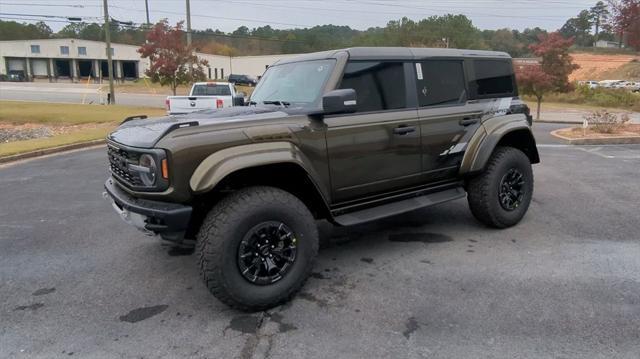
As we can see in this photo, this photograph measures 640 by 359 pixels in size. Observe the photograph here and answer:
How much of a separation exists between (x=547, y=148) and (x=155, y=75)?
20554 mm

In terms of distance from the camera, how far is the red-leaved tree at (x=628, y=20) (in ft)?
47.7

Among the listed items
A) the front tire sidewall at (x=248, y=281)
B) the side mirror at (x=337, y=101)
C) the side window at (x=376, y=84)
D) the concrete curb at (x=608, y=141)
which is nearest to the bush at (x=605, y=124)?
the concrete curb at (x=608, y=141)

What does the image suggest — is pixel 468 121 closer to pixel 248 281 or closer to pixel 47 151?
pixel 248 281

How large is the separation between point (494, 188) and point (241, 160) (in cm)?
292

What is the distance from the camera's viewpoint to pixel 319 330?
3.40m

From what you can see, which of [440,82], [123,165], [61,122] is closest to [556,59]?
[440,82]

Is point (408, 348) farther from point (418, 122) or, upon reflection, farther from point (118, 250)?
point (118, 250)

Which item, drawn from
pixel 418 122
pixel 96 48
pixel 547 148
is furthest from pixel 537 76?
pixel 96 48

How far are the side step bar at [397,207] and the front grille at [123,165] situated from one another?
1.63 metres

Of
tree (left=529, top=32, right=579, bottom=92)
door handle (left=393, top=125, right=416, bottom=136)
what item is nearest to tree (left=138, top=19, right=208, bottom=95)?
tree (left=529, top=32, right=579, bottom=92)

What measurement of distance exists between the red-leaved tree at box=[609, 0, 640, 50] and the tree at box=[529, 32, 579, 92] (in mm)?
5159

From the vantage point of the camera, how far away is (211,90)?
1688 centimetres

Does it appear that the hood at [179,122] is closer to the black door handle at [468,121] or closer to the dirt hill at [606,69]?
the black door handle at [468,121]

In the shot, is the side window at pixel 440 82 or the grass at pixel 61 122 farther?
the grass at pixel 61 122
